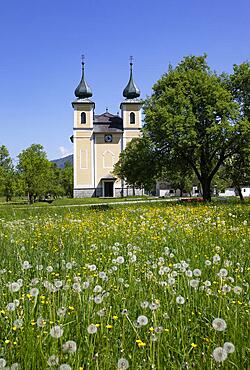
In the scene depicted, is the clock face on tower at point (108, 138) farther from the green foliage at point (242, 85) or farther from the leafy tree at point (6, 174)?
the green foliage at point (242, 85)

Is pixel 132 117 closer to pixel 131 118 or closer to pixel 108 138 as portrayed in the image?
pixel 131 118

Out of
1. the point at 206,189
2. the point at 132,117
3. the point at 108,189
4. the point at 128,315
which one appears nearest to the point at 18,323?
the point at 128,315

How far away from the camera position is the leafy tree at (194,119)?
79.8 ft

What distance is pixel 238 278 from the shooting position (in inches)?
157

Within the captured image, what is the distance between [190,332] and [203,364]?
712 mm

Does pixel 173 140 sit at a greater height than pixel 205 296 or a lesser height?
greater

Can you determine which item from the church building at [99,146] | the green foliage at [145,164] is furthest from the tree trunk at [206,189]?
the church building at [99,146]

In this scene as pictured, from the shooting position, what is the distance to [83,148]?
7088cm

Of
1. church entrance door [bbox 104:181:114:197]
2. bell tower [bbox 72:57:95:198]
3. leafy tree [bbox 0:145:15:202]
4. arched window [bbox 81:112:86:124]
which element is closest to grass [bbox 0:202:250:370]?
leafy tree [bbox 0:145:15:202]

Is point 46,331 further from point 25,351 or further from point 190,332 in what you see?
point 190,332

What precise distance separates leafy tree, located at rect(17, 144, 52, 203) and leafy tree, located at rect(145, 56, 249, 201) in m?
25.0

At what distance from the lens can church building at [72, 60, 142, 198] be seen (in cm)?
7006

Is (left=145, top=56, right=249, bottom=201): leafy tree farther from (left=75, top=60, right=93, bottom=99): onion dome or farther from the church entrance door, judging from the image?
(left=75, top=60, right=93, bottom=99): onion dome

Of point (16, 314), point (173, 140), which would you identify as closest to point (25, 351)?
point (16, 314)
